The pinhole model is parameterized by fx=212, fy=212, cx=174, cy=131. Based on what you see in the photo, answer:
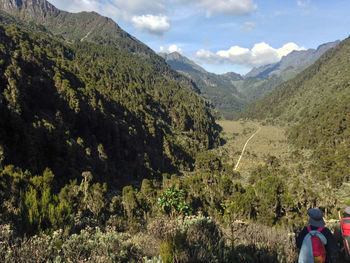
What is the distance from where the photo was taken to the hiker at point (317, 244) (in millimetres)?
4578

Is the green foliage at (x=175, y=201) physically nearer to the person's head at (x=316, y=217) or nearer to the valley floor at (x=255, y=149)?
the person's head at (x=316, y=217)

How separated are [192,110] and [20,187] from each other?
336 feet

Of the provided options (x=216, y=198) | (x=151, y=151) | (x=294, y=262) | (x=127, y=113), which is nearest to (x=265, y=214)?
(x=216, y=198)

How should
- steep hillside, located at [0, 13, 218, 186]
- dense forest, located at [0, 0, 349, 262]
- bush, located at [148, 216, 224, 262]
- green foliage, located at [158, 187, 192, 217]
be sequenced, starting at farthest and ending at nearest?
1. steep hillside, located at [0, 13, 218, 186]
2. green foliage, located at [158, 187, 192, 217]
3. dense forest, located at [0, 0, 349, 262]
4. bush, located at [148, 216, 224, 262]

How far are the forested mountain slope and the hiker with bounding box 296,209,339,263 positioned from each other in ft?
165

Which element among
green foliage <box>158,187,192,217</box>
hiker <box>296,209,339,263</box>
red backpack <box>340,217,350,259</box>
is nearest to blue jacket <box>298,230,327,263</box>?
hiker <box>296,209,339,263</box>

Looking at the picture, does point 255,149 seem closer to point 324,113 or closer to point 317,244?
point 324,113

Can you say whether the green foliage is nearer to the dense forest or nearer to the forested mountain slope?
the dense forest

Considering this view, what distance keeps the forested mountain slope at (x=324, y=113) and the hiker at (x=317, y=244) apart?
50.3 meters

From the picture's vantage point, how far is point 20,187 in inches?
646

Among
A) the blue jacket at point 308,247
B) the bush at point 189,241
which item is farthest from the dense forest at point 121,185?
the blue jacket at point 308,247

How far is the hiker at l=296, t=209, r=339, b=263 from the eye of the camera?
15.0 feet

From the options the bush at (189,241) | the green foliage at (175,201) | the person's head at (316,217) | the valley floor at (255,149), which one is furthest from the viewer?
the valley floor at (255,149)

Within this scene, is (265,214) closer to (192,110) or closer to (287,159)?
(287,159)
